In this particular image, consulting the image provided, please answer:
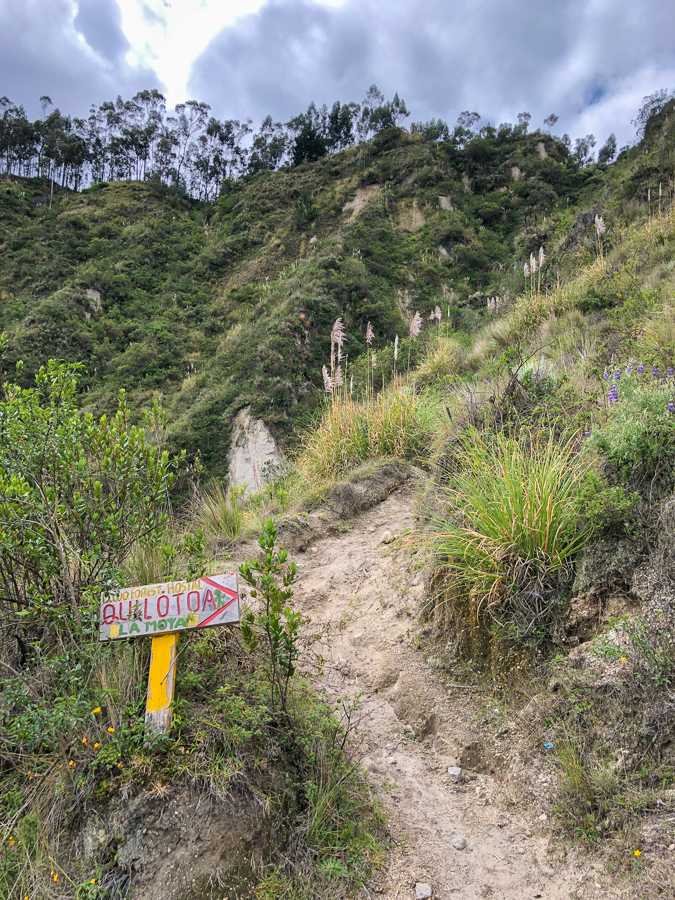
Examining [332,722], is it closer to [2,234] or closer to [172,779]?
[172,779]

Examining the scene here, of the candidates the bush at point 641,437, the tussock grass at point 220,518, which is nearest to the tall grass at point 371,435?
the tussock grass at point 220,518

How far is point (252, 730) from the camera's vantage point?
2.38m

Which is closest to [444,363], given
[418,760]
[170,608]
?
[418,760]

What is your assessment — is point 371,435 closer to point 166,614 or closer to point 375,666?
point 375,666

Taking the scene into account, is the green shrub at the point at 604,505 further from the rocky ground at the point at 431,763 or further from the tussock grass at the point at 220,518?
the tussock grass at the point at 220,518

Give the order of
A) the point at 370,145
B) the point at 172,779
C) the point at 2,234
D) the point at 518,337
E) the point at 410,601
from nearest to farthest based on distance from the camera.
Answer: the point at 172,779
the point at 410,601
the point at 518,337
the point at 2,234
the point at 370,145

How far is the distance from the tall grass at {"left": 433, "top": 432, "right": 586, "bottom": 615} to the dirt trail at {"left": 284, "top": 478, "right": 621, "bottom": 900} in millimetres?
725

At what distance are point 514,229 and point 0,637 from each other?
3204 cm

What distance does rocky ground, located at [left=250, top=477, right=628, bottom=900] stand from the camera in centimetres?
225

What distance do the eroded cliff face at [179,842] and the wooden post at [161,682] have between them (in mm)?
272

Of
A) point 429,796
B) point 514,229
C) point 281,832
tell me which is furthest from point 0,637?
point 514,229

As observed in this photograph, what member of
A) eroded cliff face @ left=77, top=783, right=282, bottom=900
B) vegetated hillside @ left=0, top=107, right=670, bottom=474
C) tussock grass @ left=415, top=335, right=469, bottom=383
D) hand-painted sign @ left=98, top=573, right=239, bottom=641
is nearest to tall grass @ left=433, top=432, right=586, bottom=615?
hand-painted sign @ left=98, top=573, right=239, bottom=641

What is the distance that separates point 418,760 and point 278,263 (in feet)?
98.6

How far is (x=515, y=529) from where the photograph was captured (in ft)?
10.8
